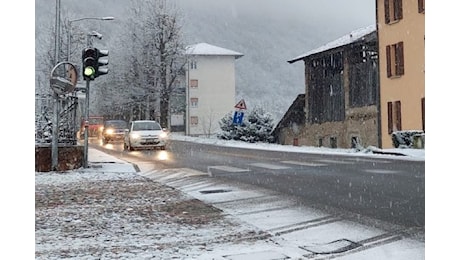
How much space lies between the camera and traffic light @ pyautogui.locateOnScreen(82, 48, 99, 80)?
47.0ft

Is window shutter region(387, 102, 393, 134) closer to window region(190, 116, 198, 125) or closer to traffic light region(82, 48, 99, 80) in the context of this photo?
traffic light region(82, 48, 99, 80)

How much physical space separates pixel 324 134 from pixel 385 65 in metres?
7.53

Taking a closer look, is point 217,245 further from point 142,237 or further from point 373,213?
point 373,213

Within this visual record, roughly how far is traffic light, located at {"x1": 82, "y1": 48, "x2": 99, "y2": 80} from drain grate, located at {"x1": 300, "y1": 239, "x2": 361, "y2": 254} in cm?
952

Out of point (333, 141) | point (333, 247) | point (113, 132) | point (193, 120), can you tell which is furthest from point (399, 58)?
point (193, 120)

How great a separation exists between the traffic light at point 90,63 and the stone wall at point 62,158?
1862 millimetres

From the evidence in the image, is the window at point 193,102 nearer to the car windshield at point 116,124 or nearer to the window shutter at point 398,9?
the car windshield at point 116,124

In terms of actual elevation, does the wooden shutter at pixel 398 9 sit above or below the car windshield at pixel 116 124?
above

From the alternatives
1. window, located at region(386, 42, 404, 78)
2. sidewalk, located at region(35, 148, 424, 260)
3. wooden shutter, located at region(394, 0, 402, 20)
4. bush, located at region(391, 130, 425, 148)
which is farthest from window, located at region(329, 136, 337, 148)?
sidewalk, located at region(35, 148, 424, 260)

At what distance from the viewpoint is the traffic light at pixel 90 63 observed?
1432cm

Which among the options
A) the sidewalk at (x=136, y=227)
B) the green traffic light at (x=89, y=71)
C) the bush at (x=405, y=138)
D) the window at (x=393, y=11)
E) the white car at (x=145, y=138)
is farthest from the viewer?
the window at (x=393, y=11)

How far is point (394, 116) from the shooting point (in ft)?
96.1

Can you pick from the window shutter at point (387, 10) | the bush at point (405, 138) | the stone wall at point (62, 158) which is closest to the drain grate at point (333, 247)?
the stone wall at point (62, 158)

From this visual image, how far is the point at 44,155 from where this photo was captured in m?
14.5
